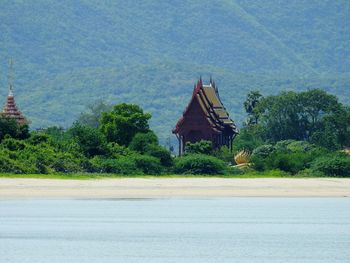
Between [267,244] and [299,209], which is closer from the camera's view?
[267,244]

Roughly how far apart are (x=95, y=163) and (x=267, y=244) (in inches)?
935

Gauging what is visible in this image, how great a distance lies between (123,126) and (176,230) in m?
31.1

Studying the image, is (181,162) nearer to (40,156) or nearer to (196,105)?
(40,156)

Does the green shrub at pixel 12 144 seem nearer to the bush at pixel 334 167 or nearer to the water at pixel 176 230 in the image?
the water at pixel 176 230

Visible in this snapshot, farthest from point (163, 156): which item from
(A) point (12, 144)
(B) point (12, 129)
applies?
(A) point (12, 144)

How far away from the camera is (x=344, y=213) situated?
4644 centimetres

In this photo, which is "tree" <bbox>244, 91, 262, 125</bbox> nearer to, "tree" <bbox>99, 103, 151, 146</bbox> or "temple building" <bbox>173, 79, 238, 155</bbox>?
"temple building" <bbox>173, 79, 238, 155</bbox>

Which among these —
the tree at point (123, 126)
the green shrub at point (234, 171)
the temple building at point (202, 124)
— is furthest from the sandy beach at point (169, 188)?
the temple building at point (202, 124)

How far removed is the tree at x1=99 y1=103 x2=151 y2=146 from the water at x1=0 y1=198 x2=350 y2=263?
737 inches

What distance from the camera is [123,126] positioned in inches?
2783

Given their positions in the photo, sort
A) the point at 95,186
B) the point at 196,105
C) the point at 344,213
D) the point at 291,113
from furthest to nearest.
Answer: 1. the point at 291,113
2. the point at 196,105
3. the point at 95,186
4. the point at 344,213

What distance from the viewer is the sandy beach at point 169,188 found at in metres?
49.8

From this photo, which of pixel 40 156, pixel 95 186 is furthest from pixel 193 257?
pixel 40 156

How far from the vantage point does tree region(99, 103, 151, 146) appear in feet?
231
